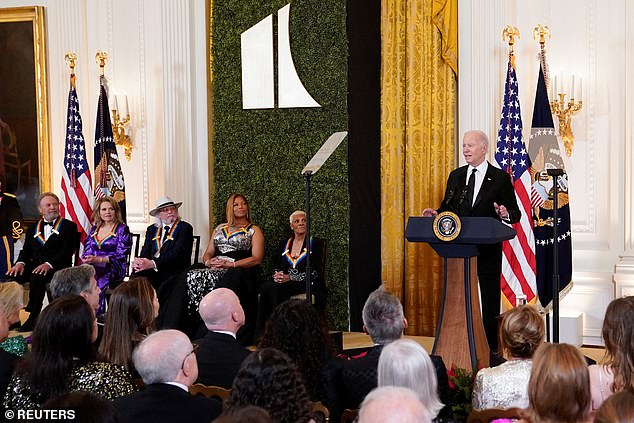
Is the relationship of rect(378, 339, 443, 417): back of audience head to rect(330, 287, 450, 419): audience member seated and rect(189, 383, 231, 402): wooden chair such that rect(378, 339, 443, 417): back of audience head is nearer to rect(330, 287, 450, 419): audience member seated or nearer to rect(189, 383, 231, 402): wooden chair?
rect(330, 287, 450, 419): audience member seated

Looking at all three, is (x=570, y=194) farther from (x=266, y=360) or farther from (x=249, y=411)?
(x=249, y=411)

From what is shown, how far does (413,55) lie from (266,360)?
588cm

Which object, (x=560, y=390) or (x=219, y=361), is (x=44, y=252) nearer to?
(x=219, y=361)

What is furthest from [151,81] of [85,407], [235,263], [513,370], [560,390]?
[85,407]

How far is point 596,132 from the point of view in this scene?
774cm

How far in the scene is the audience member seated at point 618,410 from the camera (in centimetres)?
214

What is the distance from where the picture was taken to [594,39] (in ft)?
25.3

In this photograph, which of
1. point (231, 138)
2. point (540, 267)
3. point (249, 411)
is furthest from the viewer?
point (231, 138)

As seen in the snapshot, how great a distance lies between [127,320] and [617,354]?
2.28m

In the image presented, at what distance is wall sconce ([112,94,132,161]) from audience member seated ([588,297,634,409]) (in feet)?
22.4

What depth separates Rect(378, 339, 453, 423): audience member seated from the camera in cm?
307

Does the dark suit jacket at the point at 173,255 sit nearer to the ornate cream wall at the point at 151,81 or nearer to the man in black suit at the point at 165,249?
the man in black suit at the point at 165,249

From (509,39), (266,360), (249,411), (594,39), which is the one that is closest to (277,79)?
(509,39)

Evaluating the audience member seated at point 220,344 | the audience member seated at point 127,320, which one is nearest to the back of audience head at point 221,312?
the audience member seated at point 220,344
